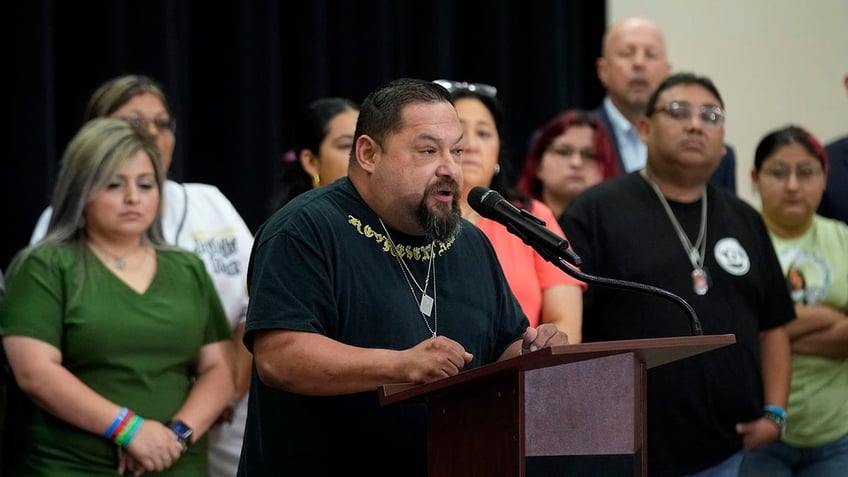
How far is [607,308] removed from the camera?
11.6 ft

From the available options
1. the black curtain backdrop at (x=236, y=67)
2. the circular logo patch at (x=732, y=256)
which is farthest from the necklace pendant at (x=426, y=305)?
the black curtain backdrop at (x=236, y=67)

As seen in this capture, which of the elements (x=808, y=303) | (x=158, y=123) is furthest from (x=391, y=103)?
(x=808, y=303)

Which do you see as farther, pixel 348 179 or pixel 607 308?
pixel 607 308

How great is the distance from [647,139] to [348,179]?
1.44 m

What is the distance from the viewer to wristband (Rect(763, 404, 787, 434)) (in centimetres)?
373

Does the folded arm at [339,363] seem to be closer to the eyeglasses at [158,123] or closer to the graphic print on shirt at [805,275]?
the eyeglasses at [158,123]

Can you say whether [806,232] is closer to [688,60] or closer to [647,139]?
[647,139]

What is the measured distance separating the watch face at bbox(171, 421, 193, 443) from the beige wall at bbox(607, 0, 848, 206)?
11.1 feet

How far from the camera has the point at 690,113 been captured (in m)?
3.78

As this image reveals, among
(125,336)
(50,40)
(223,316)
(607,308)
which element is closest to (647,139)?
(607,308)

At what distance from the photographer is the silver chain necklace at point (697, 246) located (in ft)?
11.8

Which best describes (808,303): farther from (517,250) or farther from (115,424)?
(115,424)

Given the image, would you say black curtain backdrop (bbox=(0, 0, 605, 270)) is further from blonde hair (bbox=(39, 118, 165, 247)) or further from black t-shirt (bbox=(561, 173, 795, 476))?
black t-shirt (bbox=(561, 173, 795, 476))

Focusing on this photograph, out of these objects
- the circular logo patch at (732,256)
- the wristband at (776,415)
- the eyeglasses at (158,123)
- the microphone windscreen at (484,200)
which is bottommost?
the wristband at (776,415)
